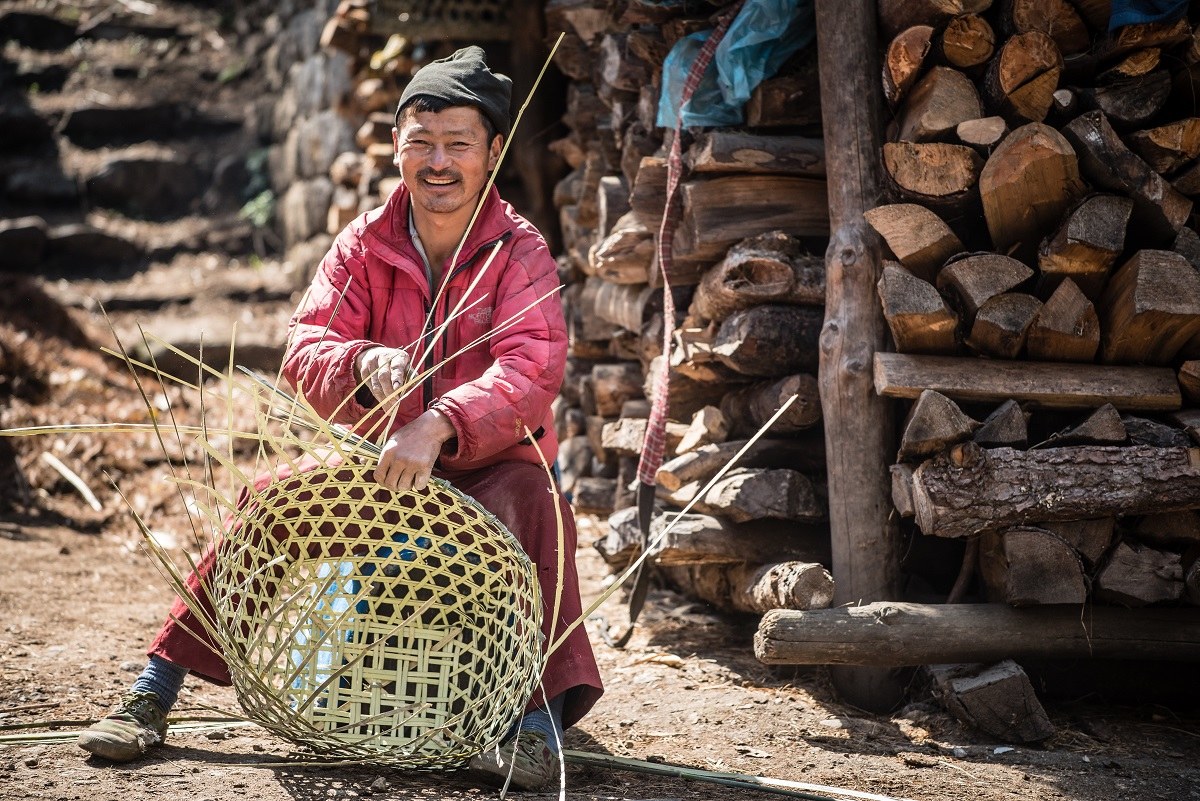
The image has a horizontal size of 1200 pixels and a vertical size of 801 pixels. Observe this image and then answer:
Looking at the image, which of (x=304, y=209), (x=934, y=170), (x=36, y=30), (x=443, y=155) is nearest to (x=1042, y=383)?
(x=934, y=170)

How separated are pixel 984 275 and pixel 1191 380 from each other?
1.92ft

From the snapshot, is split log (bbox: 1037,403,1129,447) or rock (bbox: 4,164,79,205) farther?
rock (bbox: 4,164,79,205)

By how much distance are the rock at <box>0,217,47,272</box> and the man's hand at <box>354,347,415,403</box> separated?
20.4 ft

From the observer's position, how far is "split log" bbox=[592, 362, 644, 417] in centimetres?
473

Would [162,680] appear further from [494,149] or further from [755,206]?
[755,206]

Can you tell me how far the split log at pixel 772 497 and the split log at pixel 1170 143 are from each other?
125cm

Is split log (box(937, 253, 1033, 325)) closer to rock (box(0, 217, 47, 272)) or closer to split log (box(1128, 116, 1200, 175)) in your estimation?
split log (box(1128, 116, 1200, 175))

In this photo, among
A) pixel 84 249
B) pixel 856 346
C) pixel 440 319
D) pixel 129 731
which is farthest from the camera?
pixel 84 249

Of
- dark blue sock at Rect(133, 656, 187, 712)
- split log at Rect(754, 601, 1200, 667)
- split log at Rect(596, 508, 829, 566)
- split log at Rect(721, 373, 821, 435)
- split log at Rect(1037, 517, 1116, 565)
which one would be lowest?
dark blue sock at Rect(133, 656, 187, 712)

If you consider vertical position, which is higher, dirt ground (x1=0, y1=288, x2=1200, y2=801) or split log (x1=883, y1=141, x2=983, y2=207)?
split log (x1=883, y1=141, x2=983, y2=207)

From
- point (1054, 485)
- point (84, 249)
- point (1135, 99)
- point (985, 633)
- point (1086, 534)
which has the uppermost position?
point (84, 249)

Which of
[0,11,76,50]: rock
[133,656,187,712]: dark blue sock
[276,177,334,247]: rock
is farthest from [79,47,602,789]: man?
[0,11,76,50]: rock

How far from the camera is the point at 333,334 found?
2621 millimetres

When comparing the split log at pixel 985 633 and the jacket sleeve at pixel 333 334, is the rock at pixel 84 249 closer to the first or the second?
the jacket sleeve at pixel 333 334
